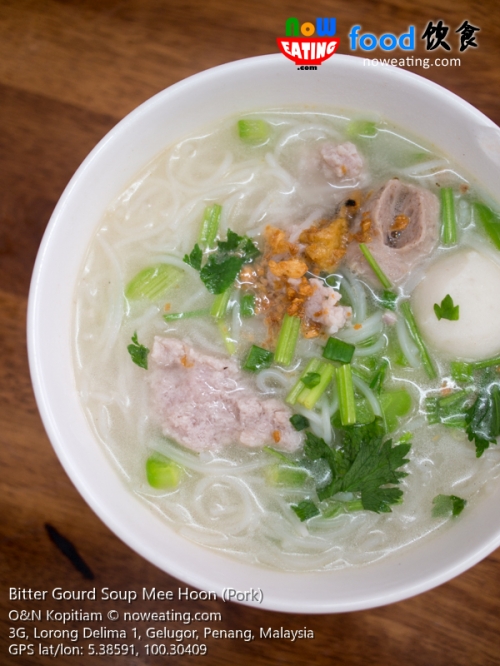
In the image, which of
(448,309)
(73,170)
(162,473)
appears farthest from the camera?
(73,170)

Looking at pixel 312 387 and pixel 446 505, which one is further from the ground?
pixel 312 387

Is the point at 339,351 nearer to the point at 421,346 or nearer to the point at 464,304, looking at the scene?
the point at 421,346

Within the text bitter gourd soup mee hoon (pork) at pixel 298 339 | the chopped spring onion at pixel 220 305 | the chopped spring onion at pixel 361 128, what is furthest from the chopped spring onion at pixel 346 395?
the chopped spring onion at pixel 361 128

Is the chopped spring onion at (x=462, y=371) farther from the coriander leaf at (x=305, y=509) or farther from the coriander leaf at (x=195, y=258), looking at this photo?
the coriander leaf at (x=195, y=258)

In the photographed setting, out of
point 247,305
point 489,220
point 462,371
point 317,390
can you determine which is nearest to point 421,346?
point 462,371

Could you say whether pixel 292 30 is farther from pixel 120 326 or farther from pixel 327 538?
pixel 327 538
